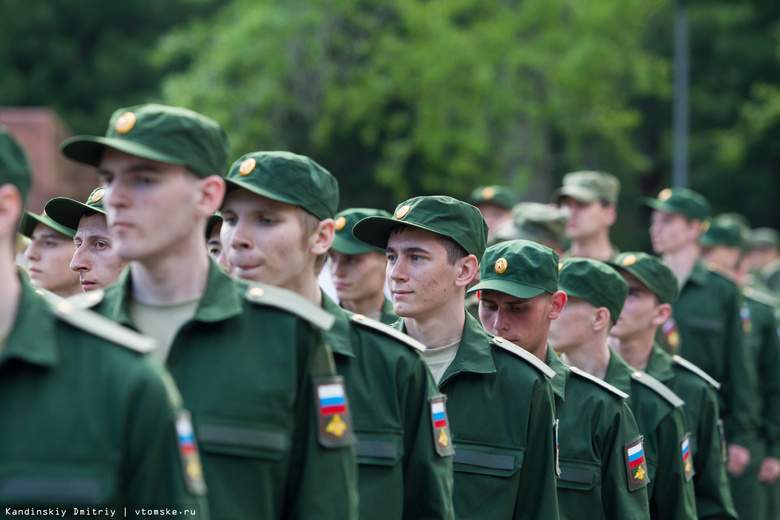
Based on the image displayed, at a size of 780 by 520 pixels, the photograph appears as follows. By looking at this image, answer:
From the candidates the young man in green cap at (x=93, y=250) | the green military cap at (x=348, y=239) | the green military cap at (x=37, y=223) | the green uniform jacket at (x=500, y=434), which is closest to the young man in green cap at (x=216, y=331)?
the green uniform jacket at (x=500, y=434)

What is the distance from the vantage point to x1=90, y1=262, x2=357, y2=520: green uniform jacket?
310 centimetres

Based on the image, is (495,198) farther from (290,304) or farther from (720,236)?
(290,304)

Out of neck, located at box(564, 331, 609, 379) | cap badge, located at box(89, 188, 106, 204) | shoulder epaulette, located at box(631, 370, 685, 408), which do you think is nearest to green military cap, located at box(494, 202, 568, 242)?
neck, located at box(564, 331, 609, 379)

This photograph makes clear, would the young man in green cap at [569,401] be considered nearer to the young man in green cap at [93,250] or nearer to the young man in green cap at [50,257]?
the young man in green cap at [93,250]

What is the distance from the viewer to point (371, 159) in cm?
2670

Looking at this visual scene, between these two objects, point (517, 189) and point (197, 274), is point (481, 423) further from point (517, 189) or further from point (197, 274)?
point (517, 189)

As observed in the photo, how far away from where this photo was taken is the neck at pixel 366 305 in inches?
266

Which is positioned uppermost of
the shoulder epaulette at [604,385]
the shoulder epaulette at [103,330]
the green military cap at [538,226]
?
the green military cap at [538,226]

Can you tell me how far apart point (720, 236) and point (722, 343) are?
2.58 meters

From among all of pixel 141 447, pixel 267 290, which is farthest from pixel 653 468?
pixel 141 447

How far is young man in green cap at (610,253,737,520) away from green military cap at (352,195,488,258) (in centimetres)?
170

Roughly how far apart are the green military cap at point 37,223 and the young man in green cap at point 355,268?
5.32 ft

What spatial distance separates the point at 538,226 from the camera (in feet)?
27.3

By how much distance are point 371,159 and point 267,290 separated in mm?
23477
